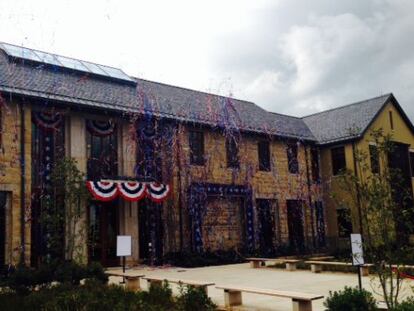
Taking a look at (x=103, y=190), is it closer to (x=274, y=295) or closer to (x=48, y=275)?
(x=48, y=275)

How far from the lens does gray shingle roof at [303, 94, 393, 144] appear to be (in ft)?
86.5

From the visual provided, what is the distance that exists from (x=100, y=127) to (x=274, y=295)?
454 inches

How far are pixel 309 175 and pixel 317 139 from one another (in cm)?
235

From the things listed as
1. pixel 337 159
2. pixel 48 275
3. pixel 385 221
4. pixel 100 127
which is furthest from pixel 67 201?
pixel 337 159

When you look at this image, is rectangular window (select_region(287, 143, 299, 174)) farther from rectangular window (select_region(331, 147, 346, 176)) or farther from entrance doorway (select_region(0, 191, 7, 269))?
entrance doorway (select_region(0, 191, 7, 269))

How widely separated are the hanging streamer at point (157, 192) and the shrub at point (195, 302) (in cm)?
A: 958

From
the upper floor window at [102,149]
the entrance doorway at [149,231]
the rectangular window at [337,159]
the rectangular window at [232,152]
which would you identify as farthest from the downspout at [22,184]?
the rectangular window at [337,159]

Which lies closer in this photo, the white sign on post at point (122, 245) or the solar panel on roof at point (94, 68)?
the white sign on post at point (122, 245)

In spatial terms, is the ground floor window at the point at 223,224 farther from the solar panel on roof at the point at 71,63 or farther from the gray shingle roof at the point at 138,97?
the solar panel on roof at the point at 71,63

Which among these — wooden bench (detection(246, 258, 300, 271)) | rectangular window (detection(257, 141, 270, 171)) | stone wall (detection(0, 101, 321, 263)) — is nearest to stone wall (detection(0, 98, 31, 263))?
stone wall (detection(0, 101, 321, 263))

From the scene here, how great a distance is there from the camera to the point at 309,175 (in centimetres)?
2606

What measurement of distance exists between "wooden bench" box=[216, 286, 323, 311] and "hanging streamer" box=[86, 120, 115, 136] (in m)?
10.4

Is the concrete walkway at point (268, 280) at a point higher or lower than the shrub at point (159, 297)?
lower

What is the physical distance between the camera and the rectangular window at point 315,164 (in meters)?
26.8
